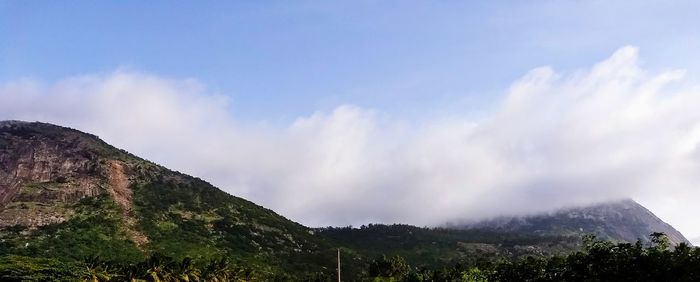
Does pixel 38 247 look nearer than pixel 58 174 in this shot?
Yes

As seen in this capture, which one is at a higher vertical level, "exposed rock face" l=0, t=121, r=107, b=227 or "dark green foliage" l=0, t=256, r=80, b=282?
"exposed rock face" l=0, t=121, r=107, b=227

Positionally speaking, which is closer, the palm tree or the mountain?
the palm tree

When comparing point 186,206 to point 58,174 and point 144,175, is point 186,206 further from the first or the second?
point 58,174

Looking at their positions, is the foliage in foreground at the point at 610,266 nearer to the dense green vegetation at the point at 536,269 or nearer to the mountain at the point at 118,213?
the dense green vegetation at the point at 536,269

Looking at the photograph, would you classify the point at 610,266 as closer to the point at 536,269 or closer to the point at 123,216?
the point at 536,269

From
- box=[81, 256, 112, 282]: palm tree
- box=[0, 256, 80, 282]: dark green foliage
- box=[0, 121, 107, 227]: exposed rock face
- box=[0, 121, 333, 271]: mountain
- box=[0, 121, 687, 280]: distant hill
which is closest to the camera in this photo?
box=[0, 256, 80, 282]: dark green foliage

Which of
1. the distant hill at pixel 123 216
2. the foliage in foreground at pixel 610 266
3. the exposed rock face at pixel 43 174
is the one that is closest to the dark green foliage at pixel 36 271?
the distant hill at pixel 123 216

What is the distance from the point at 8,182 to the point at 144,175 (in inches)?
1490

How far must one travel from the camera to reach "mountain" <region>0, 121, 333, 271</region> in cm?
12700

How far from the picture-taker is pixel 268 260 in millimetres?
146250

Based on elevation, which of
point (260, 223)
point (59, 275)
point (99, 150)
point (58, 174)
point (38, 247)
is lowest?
point (59, 275)

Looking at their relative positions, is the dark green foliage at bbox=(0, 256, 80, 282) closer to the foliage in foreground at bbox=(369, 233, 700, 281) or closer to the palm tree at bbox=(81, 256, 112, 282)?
the palm tree at bbox=(81, 256, 112, 282)

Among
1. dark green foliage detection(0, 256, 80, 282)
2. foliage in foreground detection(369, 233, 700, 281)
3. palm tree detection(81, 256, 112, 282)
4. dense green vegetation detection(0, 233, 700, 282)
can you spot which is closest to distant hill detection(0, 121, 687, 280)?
palm tree detection(81, 256, 112, 282)

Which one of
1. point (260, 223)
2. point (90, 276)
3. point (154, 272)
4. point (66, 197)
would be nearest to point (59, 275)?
point (90, 276)
